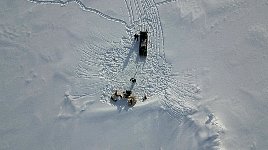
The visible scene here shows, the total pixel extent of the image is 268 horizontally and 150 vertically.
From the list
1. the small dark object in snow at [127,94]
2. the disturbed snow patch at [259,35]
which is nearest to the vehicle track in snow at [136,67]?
the small dark object in snow at [127,94]

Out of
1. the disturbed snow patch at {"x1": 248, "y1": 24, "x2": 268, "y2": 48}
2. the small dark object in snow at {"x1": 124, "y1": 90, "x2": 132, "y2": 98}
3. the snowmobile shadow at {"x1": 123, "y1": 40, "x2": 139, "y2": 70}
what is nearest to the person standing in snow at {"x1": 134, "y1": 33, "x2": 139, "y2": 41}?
the snowmobile shadow at {"x1": 123, "y1": 40, "x2": 139, "y2": 70}

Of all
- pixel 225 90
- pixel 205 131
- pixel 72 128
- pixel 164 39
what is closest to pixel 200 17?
pixel 164 39

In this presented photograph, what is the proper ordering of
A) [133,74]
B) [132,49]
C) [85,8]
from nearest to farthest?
1. [133,74]
2. [132,49]
3. [85,8]

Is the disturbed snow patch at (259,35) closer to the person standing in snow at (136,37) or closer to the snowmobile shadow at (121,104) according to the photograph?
the person standing in snow at (136,37)

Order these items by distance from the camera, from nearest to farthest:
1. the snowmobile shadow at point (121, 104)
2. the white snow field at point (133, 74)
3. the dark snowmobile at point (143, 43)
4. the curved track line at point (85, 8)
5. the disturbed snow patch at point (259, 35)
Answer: the white snow field at point (133, 74) < the snowmobile shadow at point (121, 104) < the dark snowmobile at point (143, 43) < the disturbed snow patch at point (259, 35) < the curved track line at point (85, 8)

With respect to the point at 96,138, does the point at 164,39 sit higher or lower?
higher

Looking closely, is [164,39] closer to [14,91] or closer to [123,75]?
[123,75]

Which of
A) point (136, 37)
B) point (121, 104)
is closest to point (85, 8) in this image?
point (136, 37)

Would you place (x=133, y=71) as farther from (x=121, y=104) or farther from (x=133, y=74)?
(x=121, y=104)

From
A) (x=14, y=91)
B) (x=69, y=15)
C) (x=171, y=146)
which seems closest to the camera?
(x=171, y=146)
